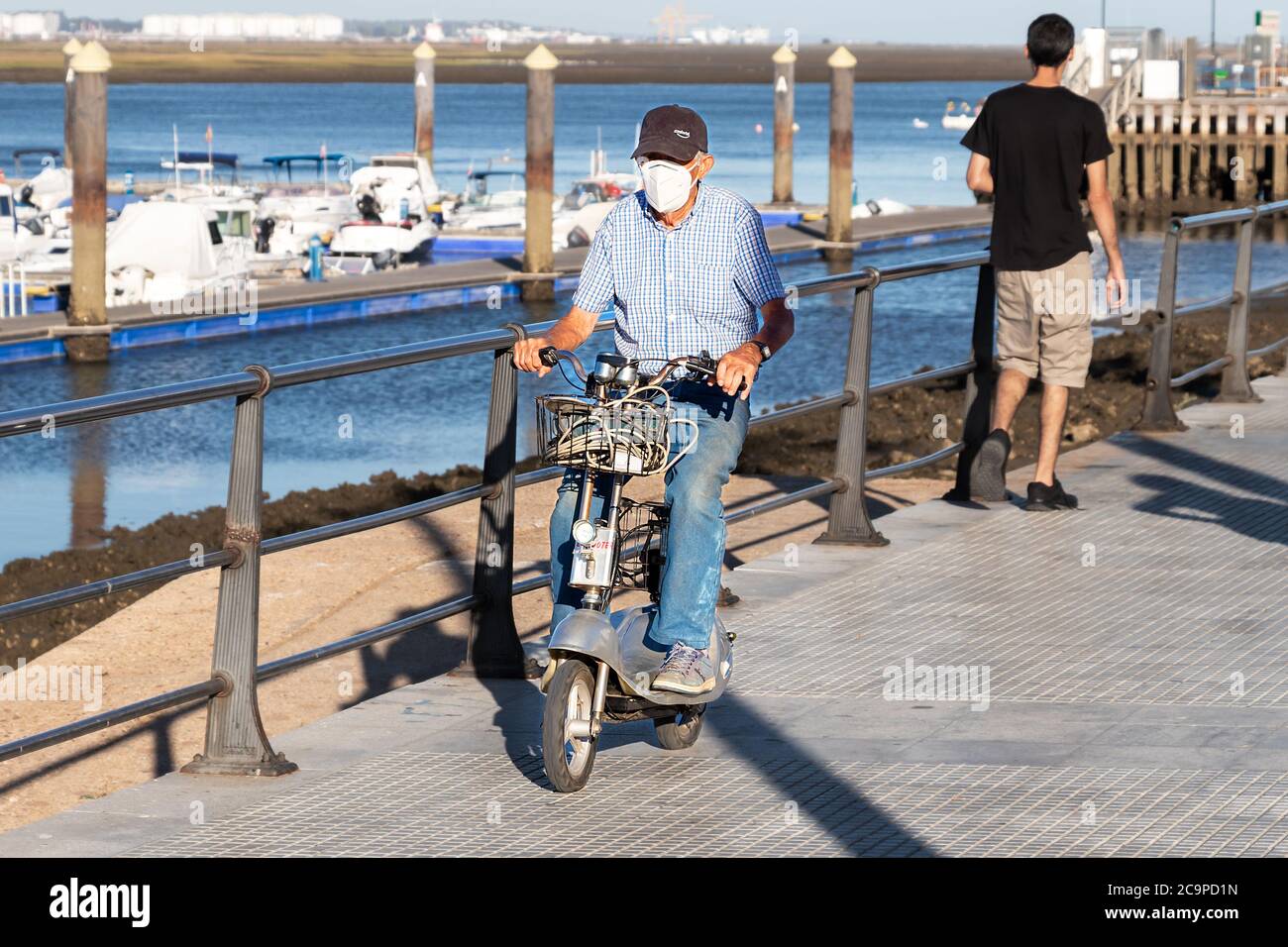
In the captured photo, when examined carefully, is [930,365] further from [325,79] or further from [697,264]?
[325,79]

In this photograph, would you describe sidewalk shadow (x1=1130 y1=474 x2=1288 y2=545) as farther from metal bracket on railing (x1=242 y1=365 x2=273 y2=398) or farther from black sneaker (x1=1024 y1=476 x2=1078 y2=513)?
metal bracket on railing (x1=242 y1=365 x2=273 y2=398)

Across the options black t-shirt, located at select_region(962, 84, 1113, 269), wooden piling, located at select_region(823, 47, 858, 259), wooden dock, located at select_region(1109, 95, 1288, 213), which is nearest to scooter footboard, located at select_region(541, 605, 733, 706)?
black t-shirt, located at select_region(962, 84, 1113, 269)

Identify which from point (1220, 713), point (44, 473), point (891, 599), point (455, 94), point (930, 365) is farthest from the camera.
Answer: point (455, 94)

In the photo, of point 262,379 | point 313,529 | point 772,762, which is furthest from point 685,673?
point 313,529

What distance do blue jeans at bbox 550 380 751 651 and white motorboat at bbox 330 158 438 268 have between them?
114ft

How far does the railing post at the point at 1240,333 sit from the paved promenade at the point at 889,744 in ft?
13.4

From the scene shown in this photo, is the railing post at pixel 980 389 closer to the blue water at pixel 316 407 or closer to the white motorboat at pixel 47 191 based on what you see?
the blue water at pixel 316 407

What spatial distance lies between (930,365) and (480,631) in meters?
21.1

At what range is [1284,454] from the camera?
10.5 meters

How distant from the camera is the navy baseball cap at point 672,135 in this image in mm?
5176

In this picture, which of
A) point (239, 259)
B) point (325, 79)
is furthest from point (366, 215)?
point (325, 79)

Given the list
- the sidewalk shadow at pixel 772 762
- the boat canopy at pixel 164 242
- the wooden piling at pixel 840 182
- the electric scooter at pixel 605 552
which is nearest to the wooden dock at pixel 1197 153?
the wooden piling at pixel 840 182

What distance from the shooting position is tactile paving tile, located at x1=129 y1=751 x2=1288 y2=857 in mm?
4785

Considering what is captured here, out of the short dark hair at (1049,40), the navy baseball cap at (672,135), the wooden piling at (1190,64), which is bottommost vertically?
the navy baseball cap at (672,135)
